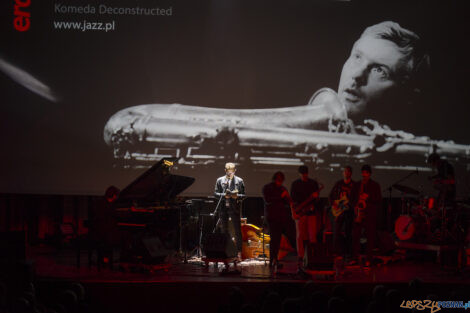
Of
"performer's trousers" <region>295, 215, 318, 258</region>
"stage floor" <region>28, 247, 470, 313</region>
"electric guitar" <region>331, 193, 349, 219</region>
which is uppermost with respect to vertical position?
"electric guitar" <region>331, 193, 349, 219</region>

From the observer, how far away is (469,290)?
6016mm

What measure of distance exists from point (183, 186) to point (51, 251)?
3.60 m

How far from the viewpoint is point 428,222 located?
27.9 feet

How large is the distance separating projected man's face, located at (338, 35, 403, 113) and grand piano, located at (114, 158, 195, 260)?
12.5 feet

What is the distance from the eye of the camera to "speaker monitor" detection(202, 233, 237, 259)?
7.18 m

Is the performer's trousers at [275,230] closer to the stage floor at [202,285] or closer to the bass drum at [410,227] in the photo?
the stage floor at [202,285]

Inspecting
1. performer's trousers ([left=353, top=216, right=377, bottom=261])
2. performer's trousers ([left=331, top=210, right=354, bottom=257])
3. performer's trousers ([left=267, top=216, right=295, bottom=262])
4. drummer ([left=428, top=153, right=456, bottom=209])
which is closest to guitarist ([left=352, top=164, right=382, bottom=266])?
performer's trousers ([left=353, top=216, right=377, bottom=261])

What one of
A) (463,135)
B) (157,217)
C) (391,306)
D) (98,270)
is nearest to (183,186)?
(157,217)

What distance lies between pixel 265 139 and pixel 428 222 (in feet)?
10.8

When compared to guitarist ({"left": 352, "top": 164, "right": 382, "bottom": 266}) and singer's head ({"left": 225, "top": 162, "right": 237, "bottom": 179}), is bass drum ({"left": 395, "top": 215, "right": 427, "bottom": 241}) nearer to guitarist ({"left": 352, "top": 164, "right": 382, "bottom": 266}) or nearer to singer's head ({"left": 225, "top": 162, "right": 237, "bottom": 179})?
guitarist ({"left": 352, "top": 164, "right": 382, "bottom": 266})

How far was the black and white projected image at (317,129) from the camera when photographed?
9398 millimetres

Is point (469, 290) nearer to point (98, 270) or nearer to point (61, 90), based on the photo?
point (98, 270)

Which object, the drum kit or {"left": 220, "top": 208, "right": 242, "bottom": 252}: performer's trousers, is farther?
{"left": 220, "top": 208, "right": 242, "bottom": 252}: performer's trousers

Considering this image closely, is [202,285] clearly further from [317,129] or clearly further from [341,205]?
[317,129]
